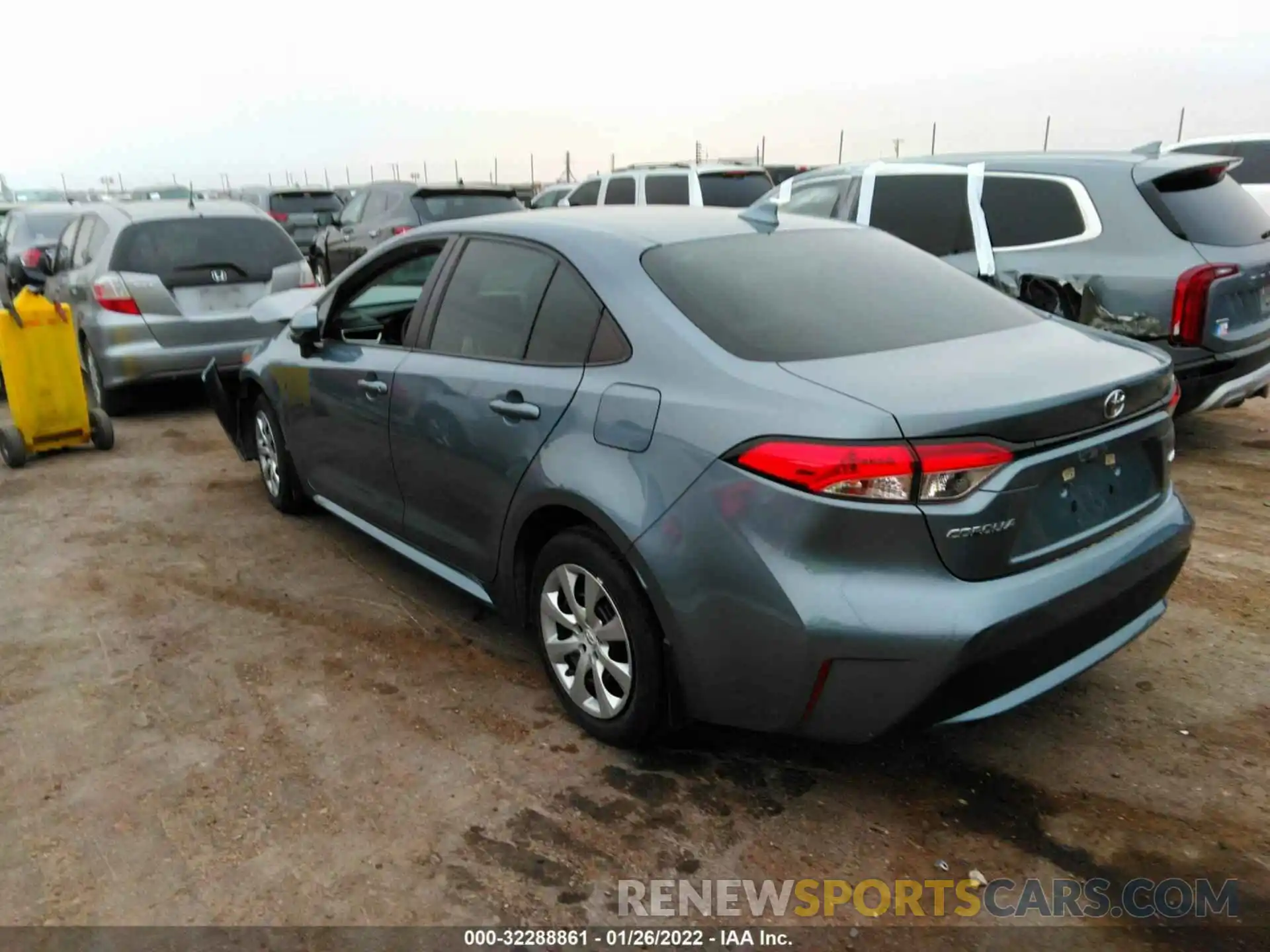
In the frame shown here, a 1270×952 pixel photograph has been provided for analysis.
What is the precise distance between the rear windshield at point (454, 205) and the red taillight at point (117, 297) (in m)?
5.49

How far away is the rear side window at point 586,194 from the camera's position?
1323cm

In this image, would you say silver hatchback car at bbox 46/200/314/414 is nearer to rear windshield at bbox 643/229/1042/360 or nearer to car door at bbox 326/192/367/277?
rear windshield at bbox 643/229/1042/360

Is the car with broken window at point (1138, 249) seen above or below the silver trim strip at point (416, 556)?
above

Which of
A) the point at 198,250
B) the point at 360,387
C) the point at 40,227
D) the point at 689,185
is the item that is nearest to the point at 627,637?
the point at 360,387

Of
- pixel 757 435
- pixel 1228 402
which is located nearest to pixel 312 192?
pixel 1228 402

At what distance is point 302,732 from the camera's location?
332 centimetres

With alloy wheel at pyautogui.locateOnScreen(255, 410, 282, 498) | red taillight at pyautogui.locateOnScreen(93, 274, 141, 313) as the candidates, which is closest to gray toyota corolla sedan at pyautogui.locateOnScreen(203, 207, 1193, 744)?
alloy wheel at pyautogui.locateOnScreen(255, 410, 282, 498)

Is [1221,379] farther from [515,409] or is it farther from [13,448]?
[13,448]

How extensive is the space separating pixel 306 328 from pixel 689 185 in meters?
8.03

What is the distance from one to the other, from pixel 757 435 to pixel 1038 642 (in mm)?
899

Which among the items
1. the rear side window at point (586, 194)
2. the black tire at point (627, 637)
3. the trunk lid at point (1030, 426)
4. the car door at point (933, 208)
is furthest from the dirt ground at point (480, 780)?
the rear side window at point (586, 194)

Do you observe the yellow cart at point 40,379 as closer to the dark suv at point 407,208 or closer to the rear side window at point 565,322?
the rear side window at point 565,322

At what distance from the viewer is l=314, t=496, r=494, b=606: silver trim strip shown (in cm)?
369

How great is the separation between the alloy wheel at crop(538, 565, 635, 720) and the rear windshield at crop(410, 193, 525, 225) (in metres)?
10.1
